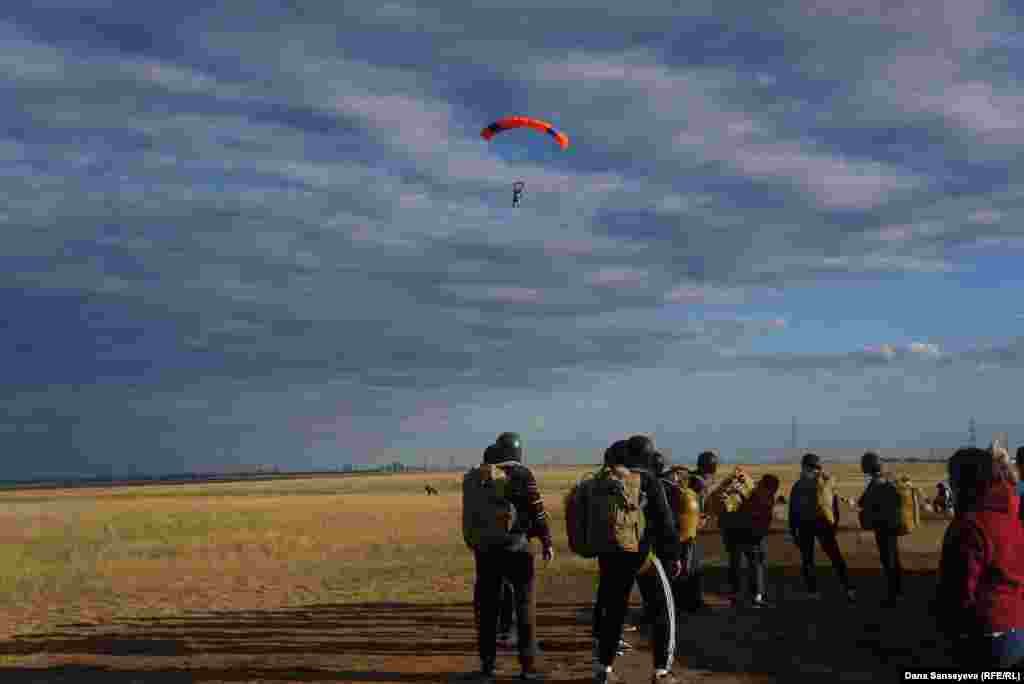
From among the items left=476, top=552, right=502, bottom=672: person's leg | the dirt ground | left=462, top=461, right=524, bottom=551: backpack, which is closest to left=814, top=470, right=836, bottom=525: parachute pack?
the dirt ground

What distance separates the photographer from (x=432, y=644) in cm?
1278

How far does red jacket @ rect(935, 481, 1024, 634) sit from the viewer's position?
5.16 metres

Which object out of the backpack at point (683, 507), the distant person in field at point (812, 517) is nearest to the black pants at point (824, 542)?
the distant person in field at point (812, 517)

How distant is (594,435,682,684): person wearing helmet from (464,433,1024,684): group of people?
0.01m

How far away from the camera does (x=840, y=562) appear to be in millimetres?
14383

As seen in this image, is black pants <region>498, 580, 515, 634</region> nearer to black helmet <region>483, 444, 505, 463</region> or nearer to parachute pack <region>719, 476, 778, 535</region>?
black helmet <region>483, 444, 505, 463</region>

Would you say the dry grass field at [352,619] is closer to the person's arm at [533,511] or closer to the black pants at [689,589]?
the black pants at [689,589]

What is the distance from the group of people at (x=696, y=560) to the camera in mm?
5184

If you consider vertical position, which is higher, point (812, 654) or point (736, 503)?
point (736, 503)

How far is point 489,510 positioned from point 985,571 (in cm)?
553

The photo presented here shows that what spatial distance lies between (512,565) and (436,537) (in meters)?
28.1

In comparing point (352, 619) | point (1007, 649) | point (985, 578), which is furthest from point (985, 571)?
point (352, 619)

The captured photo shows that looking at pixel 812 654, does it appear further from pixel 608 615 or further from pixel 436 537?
pixel 436 537

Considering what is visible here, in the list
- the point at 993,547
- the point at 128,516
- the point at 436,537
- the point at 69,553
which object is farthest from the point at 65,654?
the point at 128,516
